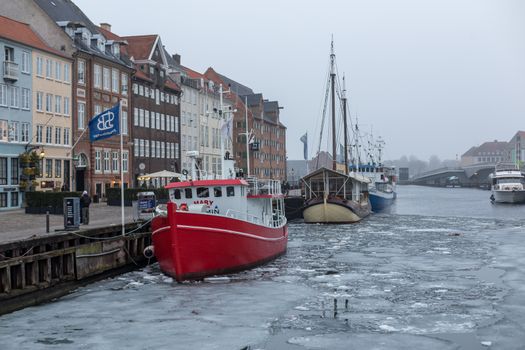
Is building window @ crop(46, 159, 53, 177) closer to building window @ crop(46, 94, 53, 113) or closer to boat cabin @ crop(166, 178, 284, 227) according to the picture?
building window @ crop(46, 94, 53, 113)

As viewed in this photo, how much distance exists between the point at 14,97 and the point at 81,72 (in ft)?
35.1

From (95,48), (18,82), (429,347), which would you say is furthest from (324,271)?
(95,48)

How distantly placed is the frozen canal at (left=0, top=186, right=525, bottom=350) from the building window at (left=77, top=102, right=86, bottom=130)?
100ft

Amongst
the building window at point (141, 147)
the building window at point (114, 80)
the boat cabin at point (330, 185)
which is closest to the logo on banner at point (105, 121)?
the boat cabin at point (330, 185)

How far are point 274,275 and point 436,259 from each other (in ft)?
31.5

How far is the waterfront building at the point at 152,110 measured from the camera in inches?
2810

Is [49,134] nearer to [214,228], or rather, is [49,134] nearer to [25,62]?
[25,62]

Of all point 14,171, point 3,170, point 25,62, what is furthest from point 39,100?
point 3,170

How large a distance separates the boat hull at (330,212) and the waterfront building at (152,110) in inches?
728

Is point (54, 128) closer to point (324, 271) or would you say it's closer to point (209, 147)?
point (324, 271)

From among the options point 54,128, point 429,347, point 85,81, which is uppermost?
point 85,81

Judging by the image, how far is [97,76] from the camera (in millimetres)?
62031

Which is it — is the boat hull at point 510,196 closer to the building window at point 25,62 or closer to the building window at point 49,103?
the building window at point 49,103

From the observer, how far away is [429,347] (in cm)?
1633
